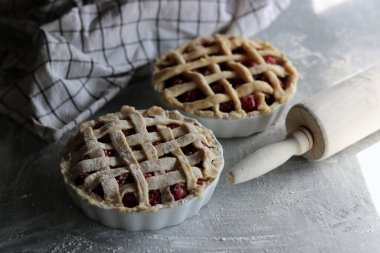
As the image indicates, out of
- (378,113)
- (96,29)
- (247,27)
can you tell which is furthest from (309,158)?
(96,29)

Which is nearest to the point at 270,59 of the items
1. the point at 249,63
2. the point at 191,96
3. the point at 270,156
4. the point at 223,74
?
the point at 249,63

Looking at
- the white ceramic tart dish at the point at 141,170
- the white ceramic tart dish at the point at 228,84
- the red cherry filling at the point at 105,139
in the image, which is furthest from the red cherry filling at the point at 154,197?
the white ceramic tart dish at the point at 228,84

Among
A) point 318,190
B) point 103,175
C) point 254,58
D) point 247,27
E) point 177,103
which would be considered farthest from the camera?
point 247,27

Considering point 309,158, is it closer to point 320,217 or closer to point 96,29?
point 320,217

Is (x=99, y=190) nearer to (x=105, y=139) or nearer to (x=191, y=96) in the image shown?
(x=105, y=139)

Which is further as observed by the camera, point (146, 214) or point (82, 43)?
point (82, 43)

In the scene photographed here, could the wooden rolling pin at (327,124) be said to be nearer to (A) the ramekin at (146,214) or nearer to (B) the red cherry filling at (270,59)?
(A) the ramekin at (146,214)

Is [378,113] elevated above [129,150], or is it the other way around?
[129,150]
